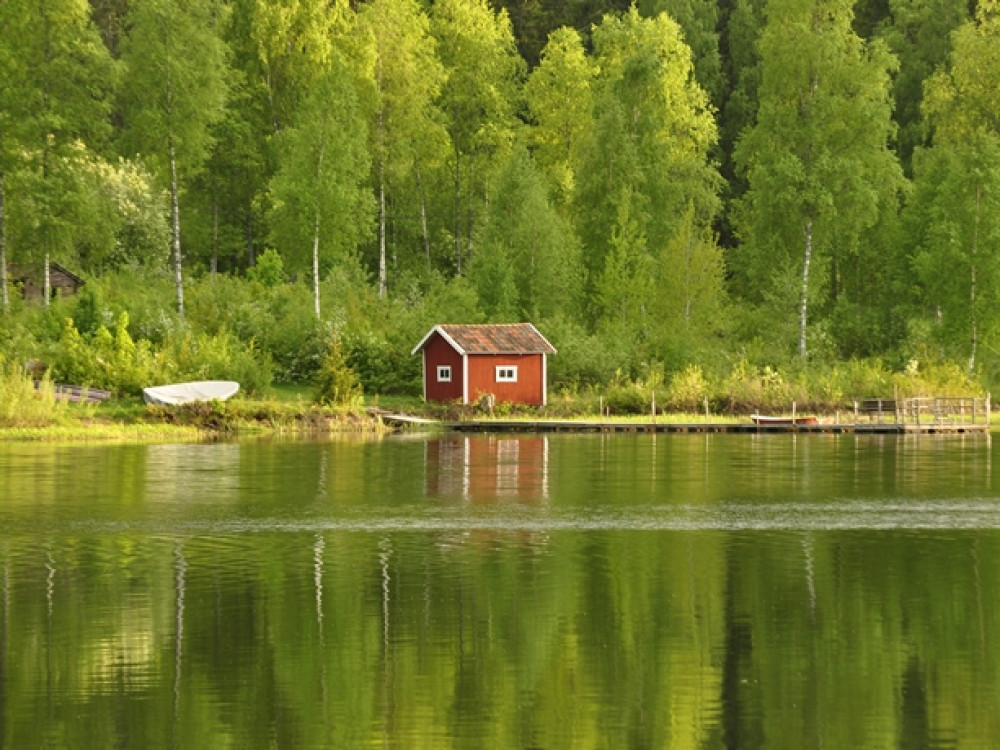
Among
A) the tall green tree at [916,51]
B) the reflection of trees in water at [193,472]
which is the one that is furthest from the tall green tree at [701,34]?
the reflection of trees in water at [193,472]

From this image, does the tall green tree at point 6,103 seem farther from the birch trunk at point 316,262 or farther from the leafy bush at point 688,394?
the leafy bush at point 688,394

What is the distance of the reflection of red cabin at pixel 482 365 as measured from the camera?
7531 centimetres

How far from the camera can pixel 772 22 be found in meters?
88.2

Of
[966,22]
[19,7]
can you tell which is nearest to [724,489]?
[19,7]

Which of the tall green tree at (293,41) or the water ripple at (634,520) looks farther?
the tall green tree at (293,41)

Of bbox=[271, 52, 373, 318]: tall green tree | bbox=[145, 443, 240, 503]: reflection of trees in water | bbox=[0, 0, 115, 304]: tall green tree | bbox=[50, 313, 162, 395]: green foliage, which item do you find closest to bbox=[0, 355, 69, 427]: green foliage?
bbox=[145, 443, 240, 503]: reflection of trees in water

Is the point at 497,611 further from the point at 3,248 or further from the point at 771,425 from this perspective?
the point at 3,248

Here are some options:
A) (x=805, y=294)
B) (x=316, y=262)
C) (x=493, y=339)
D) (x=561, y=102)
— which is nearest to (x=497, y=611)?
(x=493, y=339)

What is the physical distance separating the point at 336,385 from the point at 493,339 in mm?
9345

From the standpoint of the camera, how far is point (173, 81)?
7806 centimetres

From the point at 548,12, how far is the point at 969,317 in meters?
48.9

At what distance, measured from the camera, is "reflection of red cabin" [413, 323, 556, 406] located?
247 ft

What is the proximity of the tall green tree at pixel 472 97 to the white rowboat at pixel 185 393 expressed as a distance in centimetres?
3203

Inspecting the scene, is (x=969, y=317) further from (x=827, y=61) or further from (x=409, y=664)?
(x=409, y=664)
